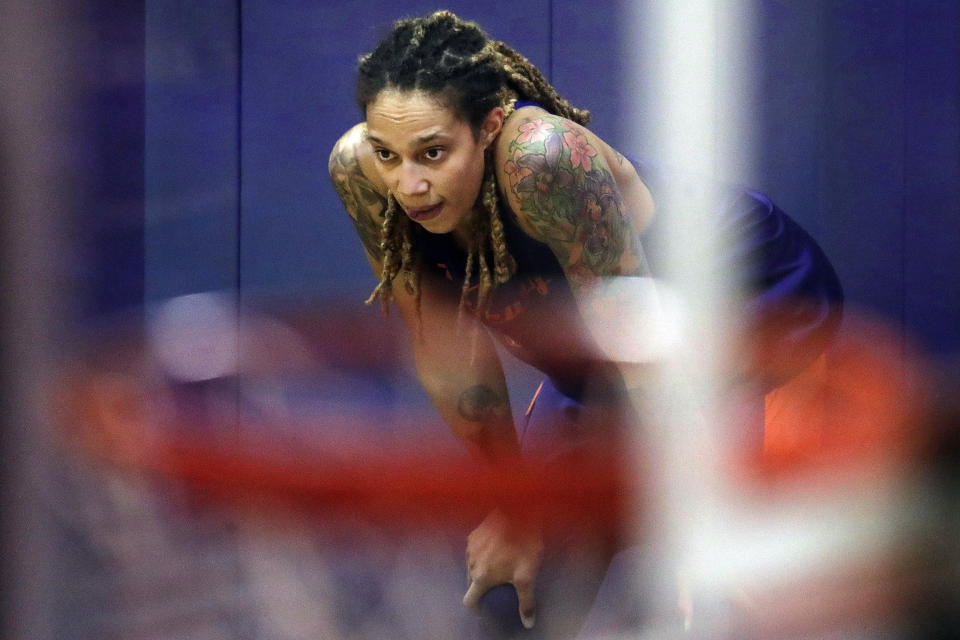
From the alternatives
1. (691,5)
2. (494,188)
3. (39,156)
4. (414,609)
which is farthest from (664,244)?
(39,156)

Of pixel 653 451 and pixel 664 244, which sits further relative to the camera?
pixel 664 244

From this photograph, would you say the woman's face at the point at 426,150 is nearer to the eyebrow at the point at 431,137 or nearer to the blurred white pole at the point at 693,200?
the eyebrow at the point at 431,137

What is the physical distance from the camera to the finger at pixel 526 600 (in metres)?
1.24

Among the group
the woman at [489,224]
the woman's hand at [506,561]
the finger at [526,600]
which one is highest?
the woman at [489,224]

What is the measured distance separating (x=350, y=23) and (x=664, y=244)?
2.23ft

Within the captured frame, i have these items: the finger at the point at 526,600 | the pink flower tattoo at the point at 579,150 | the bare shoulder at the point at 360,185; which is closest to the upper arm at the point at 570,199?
the pink flower tattoo at the point at 579,150

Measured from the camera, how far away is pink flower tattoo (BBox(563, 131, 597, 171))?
112 centimetres

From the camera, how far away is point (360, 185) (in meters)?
1.30

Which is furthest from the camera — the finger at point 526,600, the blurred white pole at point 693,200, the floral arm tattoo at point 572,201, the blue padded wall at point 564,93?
the blue padded wall at point 564,93

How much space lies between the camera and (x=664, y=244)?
1132 millimetres

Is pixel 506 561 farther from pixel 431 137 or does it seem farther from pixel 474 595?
pixel 431 137

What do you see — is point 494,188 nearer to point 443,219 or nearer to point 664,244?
point 443,219

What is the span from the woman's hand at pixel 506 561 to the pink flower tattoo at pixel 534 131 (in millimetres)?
425

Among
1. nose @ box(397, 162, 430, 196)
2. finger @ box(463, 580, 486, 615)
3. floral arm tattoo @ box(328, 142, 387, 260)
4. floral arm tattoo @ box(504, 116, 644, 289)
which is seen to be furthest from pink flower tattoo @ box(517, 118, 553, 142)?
finger @ box(463, 580, 486, 615)
